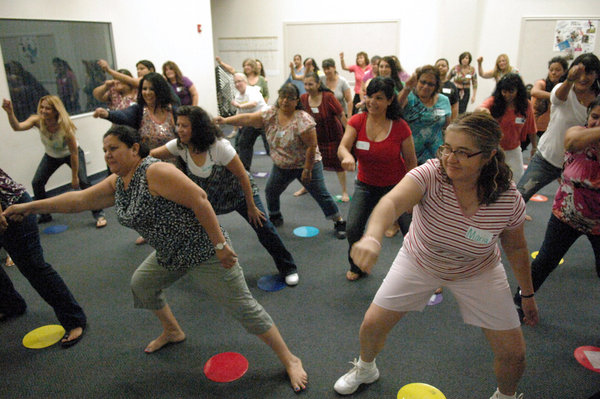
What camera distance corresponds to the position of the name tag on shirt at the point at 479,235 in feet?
4.76

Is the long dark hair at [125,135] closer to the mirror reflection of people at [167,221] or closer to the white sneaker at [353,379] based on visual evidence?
the mirror reflection of people at [167,221]

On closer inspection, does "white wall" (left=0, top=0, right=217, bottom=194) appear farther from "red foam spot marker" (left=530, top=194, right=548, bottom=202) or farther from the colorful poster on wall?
the colorful poster on wall

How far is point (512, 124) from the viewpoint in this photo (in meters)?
3.19

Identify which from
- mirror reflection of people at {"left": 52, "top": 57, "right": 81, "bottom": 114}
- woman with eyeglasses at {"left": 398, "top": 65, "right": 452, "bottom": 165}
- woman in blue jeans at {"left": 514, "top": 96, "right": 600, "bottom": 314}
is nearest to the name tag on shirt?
woman in blue jeans at {"left": 514, "top": 96, "right": 600, "bottom": 314}

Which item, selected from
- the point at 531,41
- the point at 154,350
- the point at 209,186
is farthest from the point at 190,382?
the point at 531,41

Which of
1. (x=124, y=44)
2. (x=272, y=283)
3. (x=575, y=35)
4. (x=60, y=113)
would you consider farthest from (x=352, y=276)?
(x=575, y=35)

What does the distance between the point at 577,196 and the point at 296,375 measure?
1668 mm

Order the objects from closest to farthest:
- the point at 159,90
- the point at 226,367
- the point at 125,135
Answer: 1. the point at 125,135
2. the point at 226,367
3. the point at 159,90

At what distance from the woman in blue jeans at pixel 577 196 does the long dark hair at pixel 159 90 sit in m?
2.66

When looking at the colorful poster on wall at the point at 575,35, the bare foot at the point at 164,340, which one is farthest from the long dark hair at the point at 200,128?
the colorful poster on wall at the point at 575,35

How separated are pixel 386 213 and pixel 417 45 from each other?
337 inches

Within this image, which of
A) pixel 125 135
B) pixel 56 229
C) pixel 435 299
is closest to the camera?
pixel 125 135

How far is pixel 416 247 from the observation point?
5.36 ft

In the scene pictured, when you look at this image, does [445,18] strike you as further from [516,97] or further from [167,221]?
[167,221]
